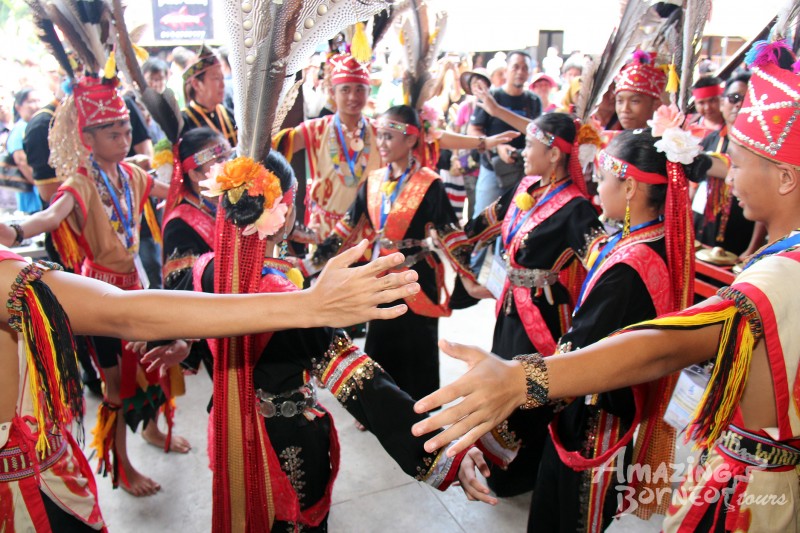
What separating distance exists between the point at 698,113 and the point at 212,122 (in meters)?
3.90

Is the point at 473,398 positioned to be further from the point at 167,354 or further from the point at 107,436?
the point at 107,436

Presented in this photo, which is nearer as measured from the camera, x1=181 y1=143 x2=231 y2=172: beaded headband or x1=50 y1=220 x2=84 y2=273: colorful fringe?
x1=181 y1=143 x2=231 y2=172: beaded headband

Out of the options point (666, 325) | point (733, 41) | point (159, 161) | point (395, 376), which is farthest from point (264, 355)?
point (733, 41)

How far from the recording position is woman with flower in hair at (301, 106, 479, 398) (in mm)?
3199

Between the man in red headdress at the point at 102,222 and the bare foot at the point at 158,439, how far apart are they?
29 cm

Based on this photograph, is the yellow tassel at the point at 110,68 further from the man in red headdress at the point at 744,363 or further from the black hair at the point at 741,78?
the black hair at the point at 741,78

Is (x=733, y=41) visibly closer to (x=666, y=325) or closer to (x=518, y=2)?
(x=518, y=2)

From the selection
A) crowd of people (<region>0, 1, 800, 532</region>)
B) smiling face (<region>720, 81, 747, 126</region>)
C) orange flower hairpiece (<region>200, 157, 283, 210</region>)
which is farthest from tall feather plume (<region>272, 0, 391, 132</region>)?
smiling face (<region>720, 81, 747, 126</region>)

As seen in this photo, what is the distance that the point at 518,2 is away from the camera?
656 centimetres

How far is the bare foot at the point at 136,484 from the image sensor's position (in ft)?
8.98

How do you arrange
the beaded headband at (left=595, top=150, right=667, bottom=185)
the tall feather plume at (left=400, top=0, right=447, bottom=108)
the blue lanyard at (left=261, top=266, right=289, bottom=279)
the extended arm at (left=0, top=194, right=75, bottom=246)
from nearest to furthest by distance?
the blue lanyard at (left=261, top=266, right=289, bottom=279) < the beaded headband at (left=595, top=150, right=667, bottom=185) < the extended arm at (left=0, top=194, right=75, bottom=246) < the tall feather plume at (left=400, top=0, right=447, bottom=108)

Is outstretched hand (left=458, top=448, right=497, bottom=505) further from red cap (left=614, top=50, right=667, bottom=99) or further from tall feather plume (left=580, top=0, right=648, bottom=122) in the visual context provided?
red cap (left=614, top=50, right=667, bottom=99)

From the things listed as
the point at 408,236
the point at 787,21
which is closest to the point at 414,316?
the point at 408,236

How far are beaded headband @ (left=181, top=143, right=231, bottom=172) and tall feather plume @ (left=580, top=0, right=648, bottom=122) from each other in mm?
1859
